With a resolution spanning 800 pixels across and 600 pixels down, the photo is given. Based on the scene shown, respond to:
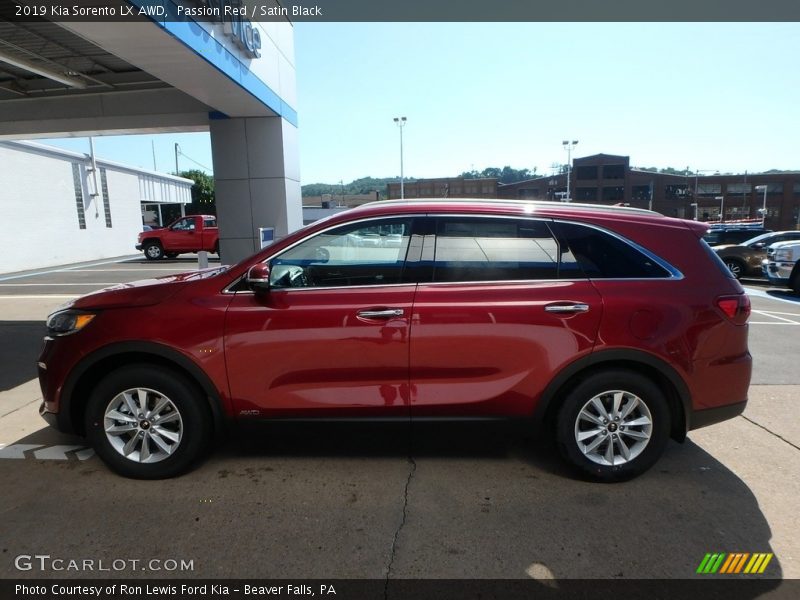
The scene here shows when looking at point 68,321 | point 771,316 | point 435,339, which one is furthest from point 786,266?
point 68,321

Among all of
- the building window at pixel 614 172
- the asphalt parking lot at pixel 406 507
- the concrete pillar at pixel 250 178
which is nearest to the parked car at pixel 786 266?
the asphalt parking lot at pixel 406 507

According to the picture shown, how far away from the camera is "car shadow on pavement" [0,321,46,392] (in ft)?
18.5

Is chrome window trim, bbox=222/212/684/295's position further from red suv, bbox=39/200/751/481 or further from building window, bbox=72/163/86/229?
building window, bbox=72/163/86/229

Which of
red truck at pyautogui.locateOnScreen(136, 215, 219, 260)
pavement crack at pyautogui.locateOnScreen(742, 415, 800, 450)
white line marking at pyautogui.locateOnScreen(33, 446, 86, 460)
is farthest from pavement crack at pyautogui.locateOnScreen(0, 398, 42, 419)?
red truck at pyautogui.locateOnScreen(136, 215, 219, 260)

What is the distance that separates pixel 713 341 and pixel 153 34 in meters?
5.98

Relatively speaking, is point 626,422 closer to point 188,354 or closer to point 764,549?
point 764,549

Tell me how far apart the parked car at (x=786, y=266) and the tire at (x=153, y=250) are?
→ 21672 mm

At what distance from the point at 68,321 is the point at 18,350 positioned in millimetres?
4309

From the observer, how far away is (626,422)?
10.9ft

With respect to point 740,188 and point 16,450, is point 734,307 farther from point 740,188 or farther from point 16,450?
point 740,188

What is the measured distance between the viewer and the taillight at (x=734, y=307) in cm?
331

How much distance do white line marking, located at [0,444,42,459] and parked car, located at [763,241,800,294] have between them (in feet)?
47.6

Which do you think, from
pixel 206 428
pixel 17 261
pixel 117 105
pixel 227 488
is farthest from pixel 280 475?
pixel 17 261

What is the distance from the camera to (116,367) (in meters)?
3.43
